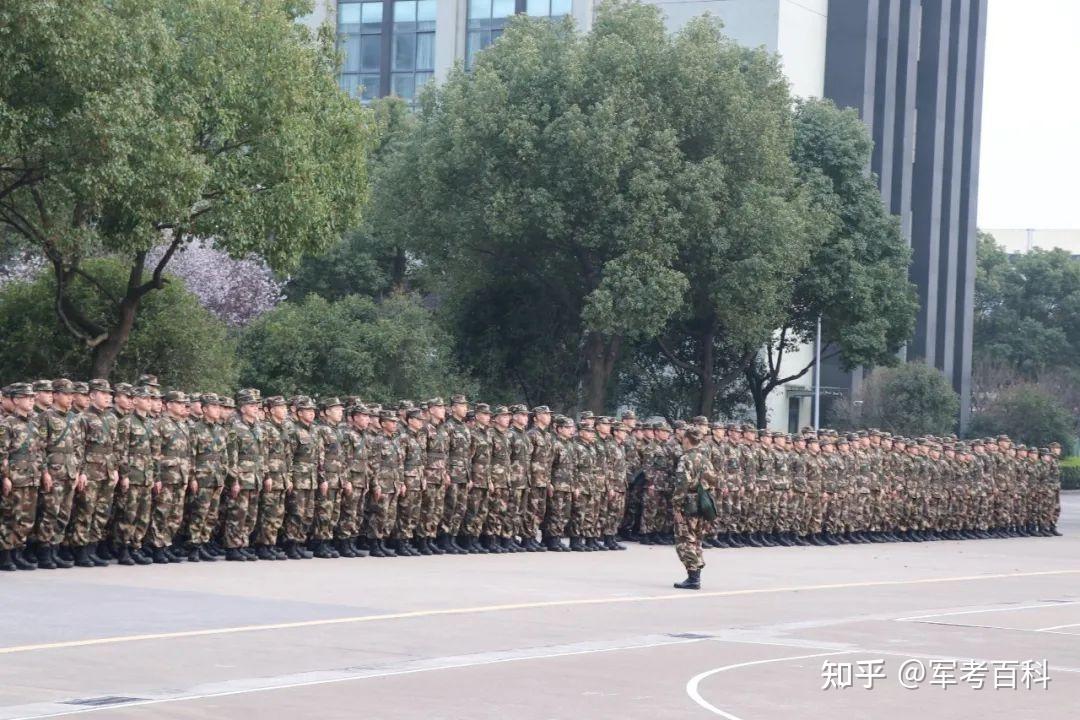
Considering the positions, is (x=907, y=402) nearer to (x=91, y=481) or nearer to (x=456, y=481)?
(x=456, y=481)

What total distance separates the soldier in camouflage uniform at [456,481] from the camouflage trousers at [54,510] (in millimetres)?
5555

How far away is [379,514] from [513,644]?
8.30 meters

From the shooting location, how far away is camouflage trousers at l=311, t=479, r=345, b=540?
1944cm

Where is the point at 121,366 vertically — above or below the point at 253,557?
above

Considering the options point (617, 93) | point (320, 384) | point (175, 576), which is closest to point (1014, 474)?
point (617, 93)

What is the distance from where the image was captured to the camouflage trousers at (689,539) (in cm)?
1666

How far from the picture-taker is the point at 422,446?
2080 centimetres

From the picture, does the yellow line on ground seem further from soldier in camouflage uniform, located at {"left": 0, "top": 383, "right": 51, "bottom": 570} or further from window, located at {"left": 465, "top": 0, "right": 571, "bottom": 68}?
window, located at {"left": 465, "top": 0, "right": 571, "bottom": 68}

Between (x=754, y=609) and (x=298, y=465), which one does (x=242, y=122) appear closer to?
(x=298, y=465)

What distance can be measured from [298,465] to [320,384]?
1614cm

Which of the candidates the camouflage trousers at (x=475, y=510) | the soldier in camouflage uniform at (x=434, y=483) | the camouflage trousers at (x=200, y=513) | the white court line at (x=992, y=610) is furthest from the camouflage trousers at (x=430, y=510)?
the white court line at (x=992, y=610)

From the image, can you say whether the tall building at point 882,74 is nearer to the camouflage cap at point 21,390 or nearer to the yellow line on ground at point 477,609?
the yellow line on ground at point 477,609

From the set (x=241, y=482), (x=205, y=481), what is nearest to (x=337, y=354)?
(x=241, y=482)

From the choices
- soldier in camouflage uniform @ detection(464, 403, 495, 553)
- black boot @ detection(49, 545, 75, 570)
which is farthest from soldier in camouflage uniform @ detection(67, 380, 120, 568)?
soldier in camouflage uniform @ detection(464, 403, 495, 553)
